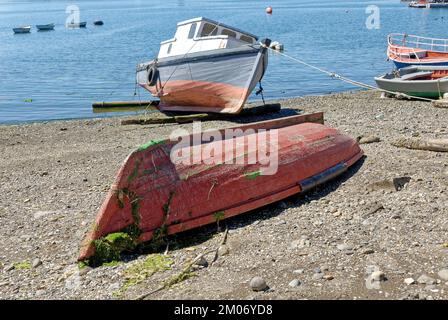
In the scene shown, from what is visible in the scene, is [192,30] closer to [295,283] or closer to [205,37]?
[205,37]

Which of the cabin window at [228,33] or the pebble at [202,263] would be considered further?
the cabin window at [228,33]

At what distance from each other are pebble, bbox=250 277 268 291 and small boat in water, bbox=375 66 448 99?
47.8 ft

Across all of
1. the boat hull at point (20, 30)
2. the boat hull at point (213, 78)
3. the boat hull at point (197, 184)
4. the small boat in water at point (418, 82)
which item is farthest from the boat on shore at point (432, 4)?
the boat hull at point (197, 184)

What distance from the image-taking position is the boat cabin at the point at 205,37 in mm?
18328

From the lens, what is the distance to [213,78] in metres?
18.4

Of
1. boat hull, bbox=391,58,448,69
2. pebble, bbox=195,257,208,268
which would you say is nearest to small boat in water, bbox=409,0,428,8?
boat hull, bbox=391,58,448,69

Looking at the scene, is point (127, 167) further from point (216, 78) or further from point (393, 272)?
point (216, 78)

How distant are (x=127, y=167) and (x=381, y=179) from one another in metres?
4.42

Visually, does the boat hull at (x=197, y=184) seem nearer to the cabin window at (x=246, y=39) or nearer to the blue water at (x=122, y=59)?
the cabin window at (x=246, y=39)

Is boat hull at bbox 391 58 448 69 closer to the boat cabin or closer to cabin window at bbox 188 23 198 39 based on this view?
the boat cabin

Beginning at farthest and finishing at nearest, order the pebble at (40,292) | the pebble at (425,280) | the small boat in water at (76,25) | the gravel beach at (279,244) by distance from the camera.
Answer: the small boat in water at (76,25) < the pebble at (40,292) < the gravel beach at (279,244) < the pebble at (425,280)

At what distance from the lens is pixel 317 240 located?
7.60m

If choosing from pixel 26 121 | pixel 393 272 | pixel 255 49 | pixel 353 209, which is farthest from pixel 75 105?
pixel 393 272

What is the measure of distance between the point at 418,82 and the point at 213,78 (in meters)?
7.04
